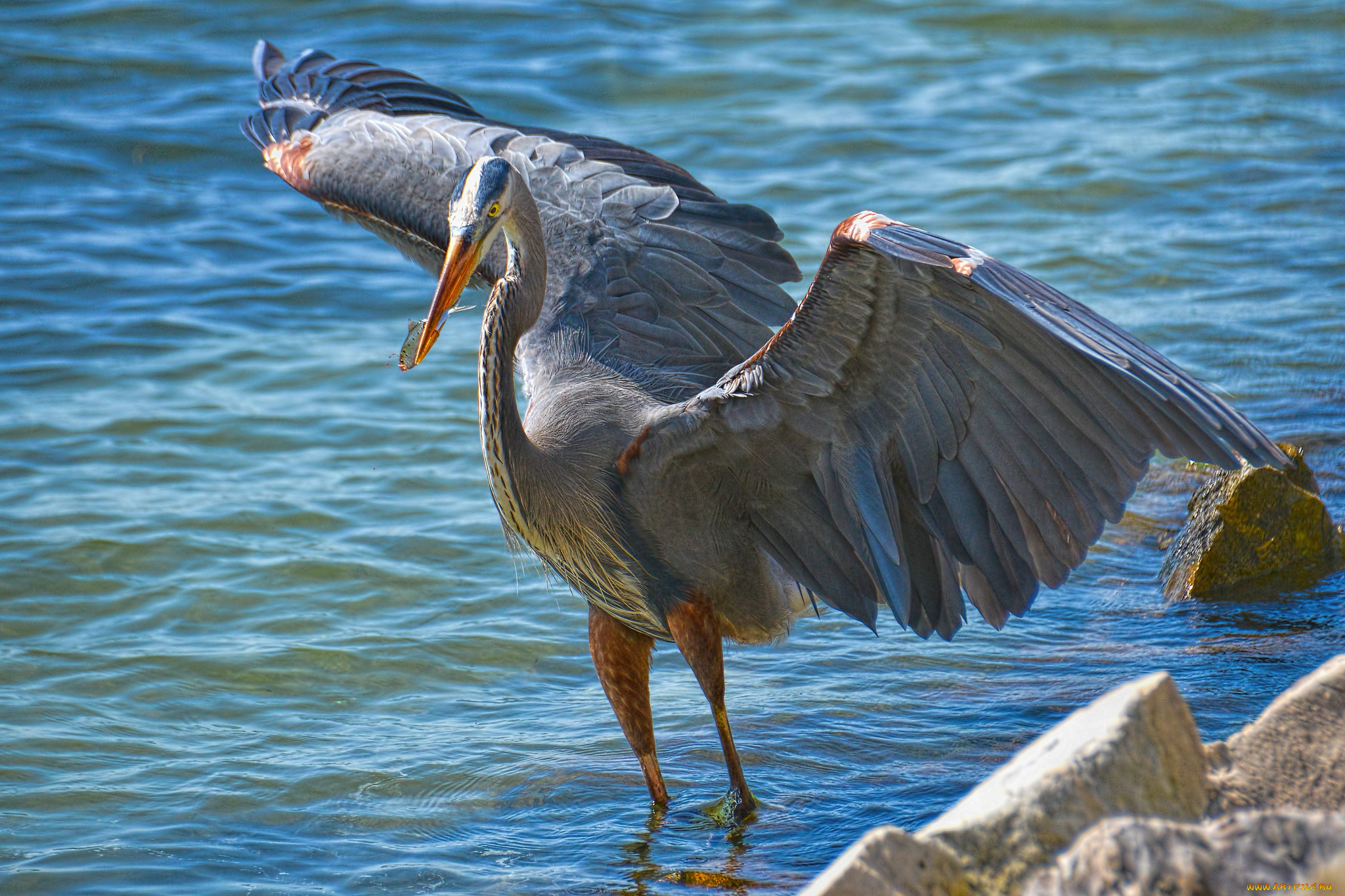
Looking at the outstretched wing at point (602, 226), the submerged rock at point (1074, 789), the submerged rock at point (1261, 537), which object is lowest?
the submerged rock at point (1261, 537)

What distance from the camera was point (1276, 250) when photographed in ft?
27.8

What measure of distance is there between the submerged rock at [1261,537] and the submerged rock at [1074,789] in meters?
2.82

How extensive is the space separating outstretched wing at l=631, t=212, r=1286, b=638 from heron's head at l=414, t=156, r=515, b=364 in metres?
0.68

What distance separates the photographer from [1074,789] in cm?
219

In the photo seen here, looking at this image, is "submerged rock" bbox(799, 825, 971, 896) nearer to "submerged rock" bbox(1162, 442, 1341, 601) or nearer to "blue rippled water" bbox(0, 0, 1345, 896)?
"blue rippled water" bbox(0, 0, 1345, 896)

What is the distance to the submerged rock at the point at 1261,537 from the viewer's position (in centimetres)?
492

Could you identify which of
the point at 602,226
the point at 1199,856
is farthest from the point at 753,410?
the point at 1199,856

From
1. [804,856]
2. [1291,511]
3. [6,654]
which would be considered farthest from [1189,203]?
[6,654]

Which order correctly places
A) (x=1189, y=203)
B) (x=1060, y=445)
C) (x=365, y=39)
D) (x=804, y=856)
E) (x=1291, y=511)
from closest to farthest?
(x=1060, y=445), (x=804, y=856), (x=1291, y=511), (x=1189, y=203), (x=365, y=39)

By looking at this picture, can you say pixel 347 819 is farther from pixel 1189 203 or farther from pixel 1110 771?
pixel 1189 203

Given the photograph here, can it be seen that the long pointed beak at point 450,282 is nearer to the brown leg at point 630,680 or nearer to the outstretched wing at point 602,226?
the outstretched wing at point 602,226

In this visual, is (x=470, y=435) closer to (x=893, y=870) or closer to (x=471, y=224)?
(x=471, y=224)

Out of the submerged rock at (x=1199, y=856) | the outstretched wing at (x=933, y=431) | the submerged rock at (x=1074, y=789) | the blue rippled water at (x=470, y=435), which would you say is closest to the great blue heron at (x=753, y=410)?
the outstretched wing at (x=933, y=431)

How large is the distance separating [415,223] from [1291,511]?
3.34 meters
